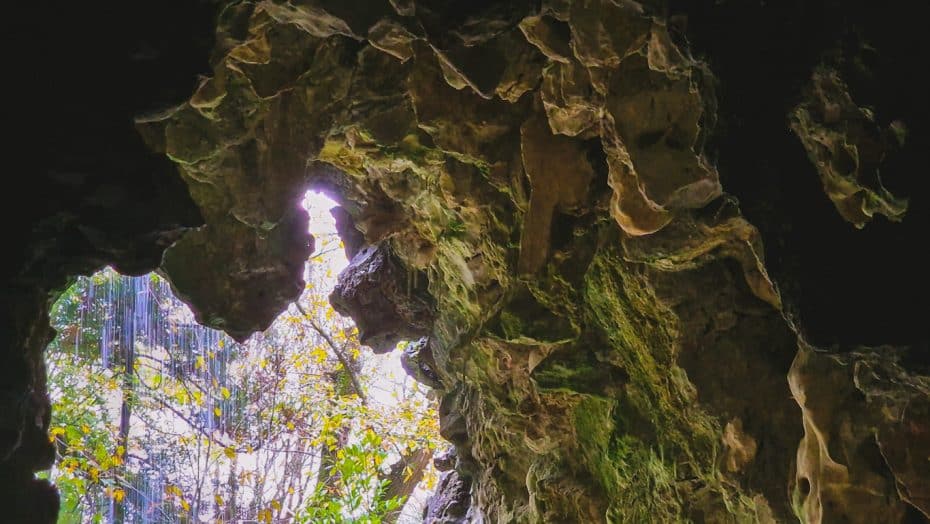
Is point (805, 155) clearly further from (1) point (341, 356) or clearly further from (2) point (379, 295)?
(1) point (341, 356)

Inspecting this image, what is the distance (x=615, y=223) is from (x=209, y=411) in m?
6.79

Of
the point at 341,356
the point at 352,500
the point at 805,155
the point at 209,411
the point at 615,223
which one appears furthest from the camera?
the point at 341,356

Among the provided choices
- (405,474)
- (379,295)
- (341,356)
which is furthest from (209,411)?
(379,295)

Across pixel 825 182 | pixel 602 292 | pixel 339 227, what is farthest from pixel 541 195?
pixel 339 227

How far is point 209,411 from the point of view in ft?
28.6

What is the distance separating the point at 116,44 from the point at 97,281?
698 centimetres

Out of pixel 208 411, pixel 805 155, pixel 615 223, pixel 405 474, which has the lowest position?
pixel 405 474

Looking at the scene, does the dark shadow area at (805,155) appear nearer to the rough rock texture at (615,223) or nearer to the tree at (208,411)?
the rough rock texture at (615,223)

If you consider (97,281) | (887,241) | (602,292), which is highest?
(887,241)

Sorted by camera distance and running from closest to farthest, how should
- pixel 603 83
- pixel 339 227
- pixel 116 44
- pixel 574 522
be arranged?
1. pixel 116 44
2. pixel 603 83
3. pixel 574 522
4. pixel 339 227

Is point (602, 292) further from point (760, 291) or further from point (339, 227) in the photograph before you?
point (339, 227)

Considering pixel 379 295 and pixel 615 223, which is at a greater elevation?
pixel 615 223

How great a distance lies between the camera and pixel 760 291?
3043 mm

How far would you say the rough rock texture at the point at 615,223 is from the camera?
2.02 m
